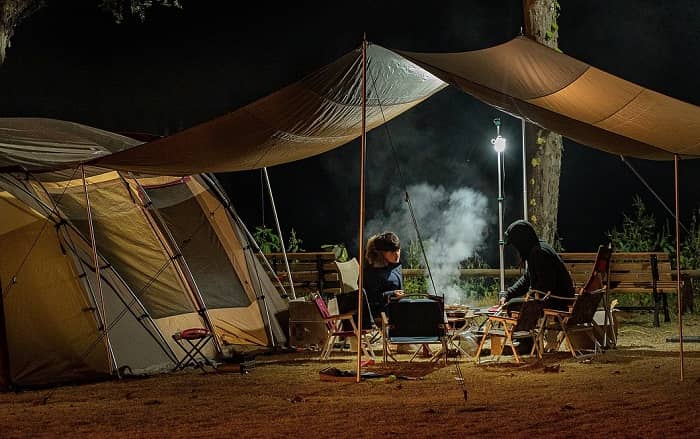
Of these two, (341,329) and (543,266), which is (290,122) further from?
(543,266)

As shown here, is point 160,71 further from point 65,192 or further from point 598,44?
point 65,192

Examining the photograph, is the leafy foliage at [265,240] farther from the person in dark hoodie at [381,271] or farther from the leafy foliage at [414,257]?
the person in dark hoodie at [381,271]

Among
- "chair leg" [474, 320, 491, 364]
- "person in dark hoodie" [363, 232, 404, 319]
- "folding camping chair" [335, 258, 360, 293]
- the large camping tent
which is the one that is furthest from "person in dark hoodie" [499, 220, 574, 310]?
the large camping tent

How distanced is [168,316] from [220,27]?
1787 cm

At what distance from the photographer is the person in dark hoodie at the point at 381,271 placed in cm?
880

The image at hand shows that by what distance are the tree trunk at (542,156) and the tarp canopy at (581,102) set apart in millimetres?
4407

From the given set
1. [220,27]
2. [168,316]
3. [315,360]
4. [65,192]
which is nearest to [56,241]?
[65,192]

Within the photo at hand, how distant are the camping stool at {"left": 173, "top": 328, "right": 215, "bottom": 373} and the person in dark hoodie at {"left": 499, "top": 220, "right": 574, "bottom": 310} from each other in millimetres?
2941

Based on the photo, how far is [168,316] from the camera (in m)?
8.78

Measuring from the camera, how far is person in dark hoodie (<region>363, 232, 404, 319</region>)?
8805 mm

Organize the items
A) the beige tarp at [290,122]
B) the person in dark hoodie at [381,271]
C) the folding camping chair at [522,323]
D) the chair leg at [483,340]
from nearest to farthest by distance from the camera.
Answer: the beige tarp at [290,122]
the folding camping chair at [522,323]
the chair leg at [483,340]
the person in dark hoodie at [381,271]

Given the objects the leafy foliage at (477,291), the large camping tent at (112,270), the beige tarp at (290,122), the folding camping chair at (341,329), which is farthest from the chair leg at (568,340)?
the leafy foliage at (477,291)

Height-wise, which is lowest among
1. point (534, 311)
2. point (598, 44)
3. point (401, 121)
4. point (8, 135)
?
point (534, 311)

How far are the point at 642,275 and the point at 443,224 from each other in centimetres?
615
